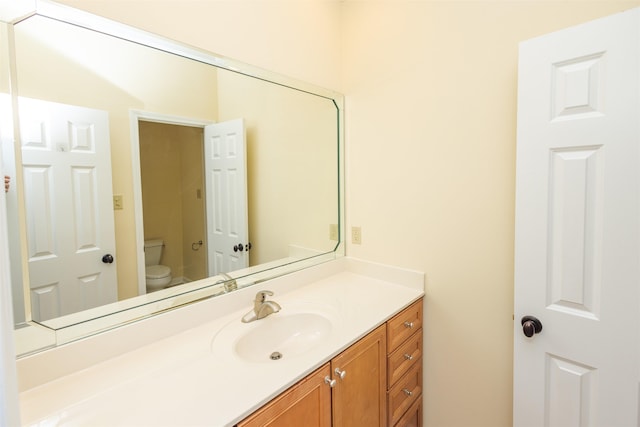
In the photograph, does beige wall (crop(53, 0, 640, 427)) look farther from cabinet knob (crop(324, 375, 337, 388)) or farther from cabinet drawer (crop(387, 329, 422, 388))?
cabinet knob (crop(324, 375, 337, 388))

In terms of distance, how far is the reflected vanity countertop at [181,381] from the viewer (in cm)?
76

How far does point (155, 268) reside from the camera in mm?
1241

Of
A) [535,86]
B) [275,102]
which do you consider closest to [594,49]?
[535,86]

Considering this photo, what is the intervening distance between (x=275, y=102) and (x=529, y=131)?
121 centimetres

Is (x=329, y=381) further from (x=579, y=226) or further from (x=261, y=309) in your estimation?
(x=579, y=226)

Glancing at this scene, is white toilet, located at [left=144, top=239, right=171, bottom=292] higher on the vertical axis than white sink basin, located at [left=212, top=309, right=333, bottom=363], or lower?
higher

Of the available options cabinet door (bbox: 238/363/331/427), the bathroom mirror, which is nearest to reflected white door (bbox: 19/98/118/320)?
the bathroom mirror

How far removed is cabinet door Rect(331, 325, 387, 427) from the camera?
1068 mm

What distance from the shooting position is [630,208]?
97cm

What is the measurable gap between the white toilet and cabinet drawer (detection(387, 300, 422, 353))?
969 millimetres

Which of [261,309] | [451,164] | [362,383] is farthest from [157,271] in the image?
[451,164]

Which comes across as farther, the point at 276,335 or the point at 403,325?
the point at 403,325

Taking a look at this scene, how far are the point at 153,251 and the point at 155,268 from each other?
71mm

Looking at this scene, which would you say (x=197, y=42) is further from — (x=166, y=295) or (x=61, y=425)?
(x=61, y=425)
